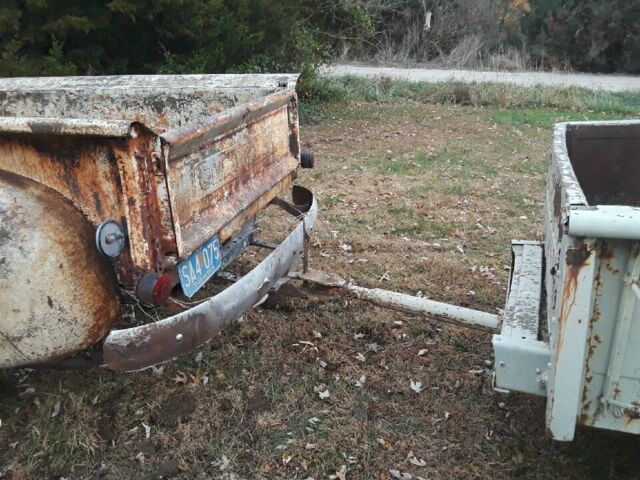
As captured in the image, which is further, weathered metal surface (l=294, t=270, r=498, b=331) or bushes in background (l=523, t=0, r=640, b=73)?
bushes in background (l=523, t=0, r=640, b=73)

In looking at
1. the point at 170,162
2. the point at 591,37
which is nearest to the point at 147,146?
the point at 170,162

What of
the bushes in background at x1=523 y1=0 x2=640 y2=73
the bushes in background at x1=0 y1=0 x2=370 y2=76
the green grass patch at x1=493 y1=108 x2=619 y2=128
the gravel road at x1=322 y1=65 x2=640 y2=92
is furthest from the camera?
the bushes in background at x1=523 y1=0 x2=640 y2=73

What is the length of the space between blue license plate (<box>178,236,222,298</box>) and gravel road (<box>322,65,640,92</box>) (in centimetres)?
1225

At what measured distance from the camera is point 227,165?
3.11 meters

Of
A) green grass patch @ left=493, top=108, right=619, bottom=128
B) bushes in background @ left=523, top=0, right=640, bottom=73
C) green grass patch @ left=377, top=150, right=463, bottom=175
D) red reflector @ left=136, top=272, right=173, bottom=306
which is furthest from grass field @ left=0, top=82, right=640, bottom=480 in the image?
bushes in background @ left=523, top=0, right=640, bottom=73

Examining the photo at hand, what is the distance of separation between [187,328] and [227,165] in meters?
1.01

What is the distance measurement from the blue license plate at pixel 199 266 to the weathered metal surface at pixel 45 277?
13.9 inches

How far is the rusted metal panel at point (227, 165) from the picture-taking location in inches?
104

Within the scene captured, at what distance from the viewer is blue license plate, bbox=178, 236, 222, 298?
2730 millimetres

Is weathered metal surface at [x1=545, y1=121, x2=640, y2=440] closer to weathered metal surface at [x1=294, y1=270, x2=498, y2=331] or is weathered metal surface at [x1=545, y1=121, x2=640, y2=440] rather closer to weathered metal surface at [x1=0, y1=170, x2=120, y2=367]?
weathered metal surface at [x1=294, y1=270, x2=498, y2=331]

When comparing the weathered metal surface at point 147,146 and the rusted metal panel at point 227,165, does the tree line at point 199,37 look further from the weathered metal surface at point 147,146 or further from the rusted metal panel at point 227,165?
the rusted metal panel at point 227,165

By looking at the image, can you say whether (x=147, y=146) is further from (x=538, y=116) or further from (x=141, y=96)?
(x=538, y=116)

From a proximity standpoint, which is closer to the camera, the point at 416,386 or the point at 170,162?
the point at 170,162

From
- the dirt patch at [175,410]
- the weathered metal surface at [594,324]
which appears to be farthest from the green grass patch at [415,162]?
the weathered metal surface at [594,324]
